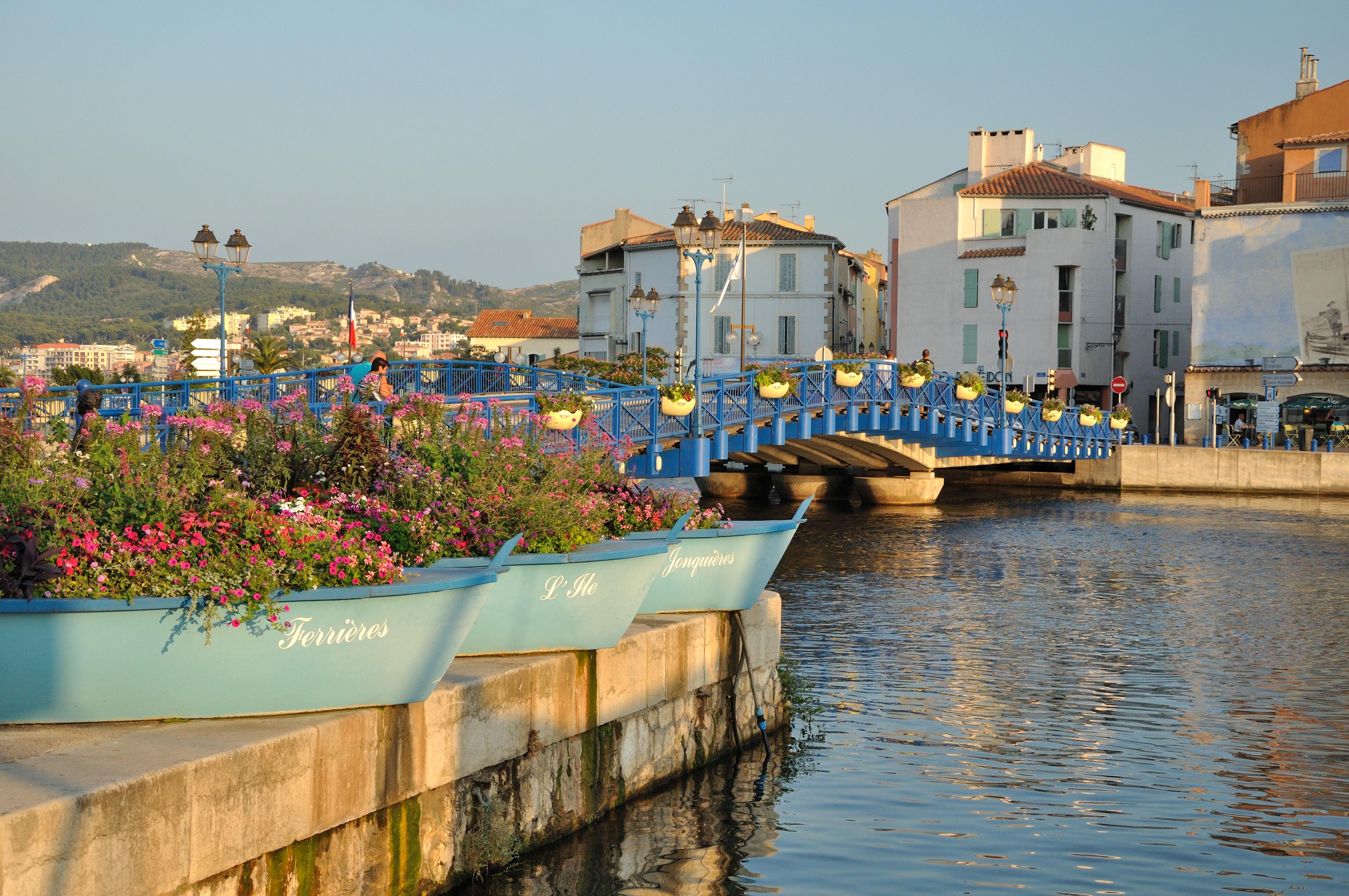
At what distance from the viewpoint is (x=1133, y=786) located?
958 cm

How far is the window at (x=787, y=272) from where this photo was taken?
62.4m

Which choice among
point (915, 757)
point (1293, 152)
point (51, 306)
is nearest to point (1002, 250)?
point (1293, 152)

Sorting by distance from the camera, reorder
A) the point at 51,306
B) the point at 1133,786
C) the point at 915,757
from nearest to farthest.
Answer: the point at 1133,786 < the point at 915,757 < the point at 51,306

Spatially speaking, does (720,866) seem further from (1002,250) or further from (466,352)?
(466,352)

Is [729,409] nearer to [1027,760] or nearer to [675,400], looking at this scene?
[675,400]

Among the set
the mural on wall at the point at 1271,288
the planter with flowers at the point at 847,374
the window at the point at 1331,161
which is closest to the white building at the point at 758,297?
the mural on wall at the point at 1271,288

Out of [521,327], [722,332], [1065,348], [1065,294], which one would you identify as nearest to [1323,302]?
[1065,294]

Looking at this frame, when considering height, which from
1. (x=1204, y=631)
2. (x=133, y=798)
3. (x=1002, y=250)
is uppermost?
(x=1002, y=250)

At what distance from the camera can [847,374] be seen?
94.3 feet

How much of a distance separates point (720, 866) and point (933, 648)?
7755mm

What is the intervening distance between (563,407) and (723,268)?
1753 inches

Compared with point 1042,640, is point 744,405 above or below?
above

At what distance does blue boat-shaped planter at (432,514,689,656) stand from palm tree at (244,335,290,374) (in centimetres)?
5098

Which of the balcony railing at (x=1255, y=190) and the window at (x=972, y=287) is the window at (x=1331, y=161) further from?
the window at (x=972, y=287)
